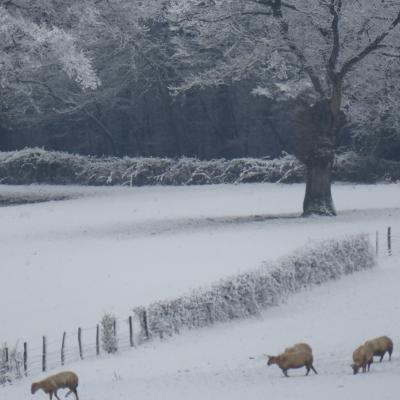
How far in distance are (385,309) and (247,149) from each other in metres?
36.8

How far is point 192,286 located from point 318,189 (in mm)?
13077

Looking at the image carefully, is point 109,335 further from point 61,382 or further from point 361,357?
point 361,357

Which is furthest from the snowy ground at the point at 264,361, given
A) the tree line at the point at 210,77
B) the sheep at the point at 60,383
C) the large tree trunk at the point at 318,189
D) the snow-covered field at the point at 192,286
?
the tree line at the point at 210,77

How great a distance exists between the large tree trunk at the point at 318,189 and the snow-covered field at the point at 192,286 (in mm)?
729

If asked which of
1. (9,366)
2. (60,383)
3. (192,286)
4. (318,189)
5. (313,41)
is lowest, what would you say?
(9,366)

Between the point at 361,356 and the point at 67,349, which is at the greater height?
the point at 361,356

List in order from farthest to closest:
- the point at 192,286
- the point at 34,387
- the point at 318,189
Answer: the point at 318,189 → the point at 192,286 → the point at 34,387

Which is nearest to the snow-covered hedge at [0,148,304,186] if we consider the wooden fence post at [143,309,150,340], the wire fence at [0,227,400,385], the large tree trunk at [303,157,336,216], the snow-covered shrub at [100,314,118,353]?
the large tree trunk at [303,157,336,216]

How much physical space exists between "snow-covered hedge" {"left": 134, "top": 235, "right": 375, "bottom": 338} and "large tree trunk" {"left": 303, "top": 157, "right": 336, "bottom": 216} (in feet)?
29.3

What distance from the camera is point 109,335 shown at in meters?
17.0

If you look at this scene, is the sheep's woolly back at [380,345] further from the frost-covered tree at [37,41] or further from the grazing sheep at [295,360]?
the frost-covered tree at [37,41]

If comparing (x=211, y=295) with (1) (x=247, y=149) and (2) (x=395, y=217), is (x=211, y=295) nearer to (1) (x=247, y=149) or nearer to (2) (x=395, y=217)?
(2) (x=395, y=217)

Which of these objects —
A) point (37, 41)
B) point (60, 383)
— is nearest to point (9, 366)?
point (60, 383)

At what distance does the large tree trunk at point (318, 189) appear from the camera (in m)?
34.4
